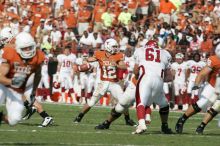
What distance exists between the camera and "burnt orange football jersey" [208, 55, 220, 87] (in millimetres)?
12820

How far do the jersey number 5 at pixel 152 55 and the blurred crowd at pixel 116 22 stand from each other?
10.2 meters

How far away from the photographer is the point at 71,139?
455 inches

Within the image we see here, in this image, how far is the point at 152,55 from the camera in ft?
42.4

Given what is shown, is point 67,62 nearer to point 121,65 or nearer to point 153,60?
point 121,65

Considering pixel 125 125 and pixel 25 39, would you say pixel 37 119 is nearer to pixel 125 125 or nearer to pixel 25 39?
pixel 125 125

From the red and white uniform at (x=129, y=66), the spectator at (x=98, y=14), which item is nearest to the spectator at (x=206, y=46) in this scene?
the red and white uniform at (x=129, y=66)

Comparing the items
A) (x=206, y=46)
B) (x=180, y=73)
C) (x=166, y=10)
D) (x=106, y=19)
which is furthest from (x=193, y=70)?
(x=106, y=19)

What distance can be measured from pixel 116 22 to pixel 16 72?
15.8 metres

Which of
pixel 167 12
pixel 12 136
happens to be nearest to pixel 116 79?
pixel 12 136

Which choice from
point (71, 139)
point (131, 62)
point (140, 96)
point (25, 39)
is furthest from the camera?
point (131, 62)

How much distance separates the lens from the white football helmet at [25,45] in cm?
1077

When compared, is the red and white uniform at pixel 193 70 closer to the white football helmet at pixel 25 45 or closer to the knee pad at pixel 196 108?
the knee pad at pixel 196 108

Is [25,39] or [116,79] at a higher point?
[25,39]

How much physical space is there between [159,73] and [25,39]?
2.71m
